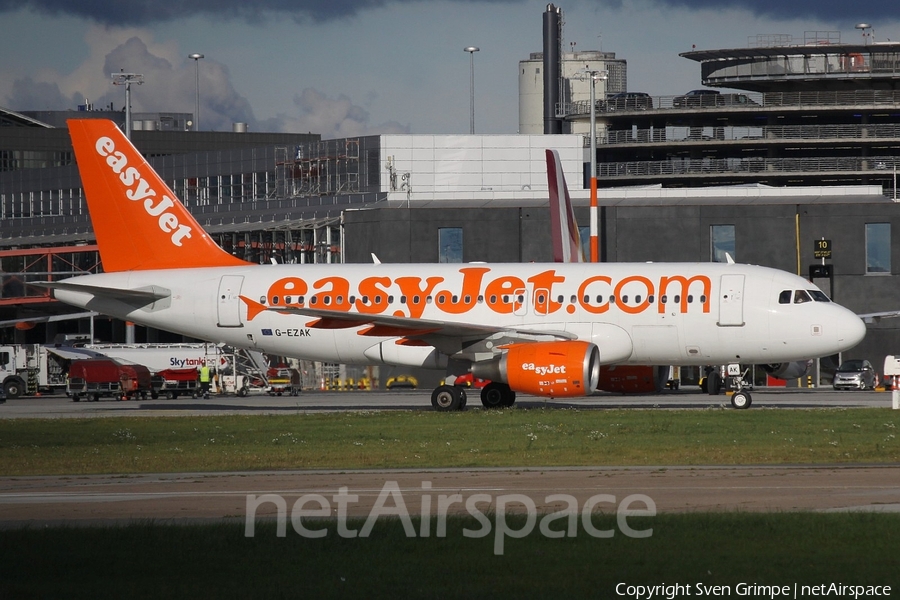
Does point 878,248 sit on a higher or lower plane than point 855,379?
higher

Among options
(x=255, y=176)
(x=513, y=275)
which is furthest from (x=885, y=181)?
(x=513, y=275)

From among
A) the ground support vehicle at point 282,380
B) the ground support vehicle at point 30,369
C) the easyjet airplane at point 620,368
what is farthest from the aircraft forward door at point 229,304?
the ground support vehicle at point 30,369

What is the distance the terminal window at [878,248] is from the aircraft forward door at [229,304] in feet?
128

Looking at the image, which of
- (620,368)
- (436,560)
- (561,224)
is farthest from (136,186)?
(436,560)

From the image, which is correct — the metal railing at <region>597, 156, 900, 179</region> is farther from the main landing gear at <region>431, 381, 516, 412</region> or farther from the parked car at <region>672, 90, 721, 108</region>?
the main landing gear at <region>431, 381, 516, 412</region>

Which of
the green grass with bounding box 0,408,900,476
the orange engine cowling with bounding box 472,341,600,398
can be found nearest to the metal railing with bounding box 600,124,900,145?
the green grass with bounding box 0,408,900,476

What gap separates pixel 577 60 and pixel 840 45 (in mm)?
36967

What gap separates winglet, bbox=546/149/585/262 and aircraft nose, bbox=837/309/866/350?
26.2m

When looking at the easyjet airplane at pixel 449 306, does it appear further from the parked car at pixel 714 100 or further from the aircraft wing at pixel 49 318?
the parked car at pixel 714 100

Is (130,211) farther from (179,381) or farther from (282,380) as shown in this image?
(282,380)

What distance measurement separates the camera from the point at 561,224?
60969 mm

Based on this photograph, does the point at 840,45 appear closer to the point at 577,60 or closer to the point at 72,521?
the point at 577,60

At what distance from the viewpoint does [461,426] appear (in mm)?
28219

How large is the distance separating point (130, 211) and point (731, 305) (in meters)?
18.4
